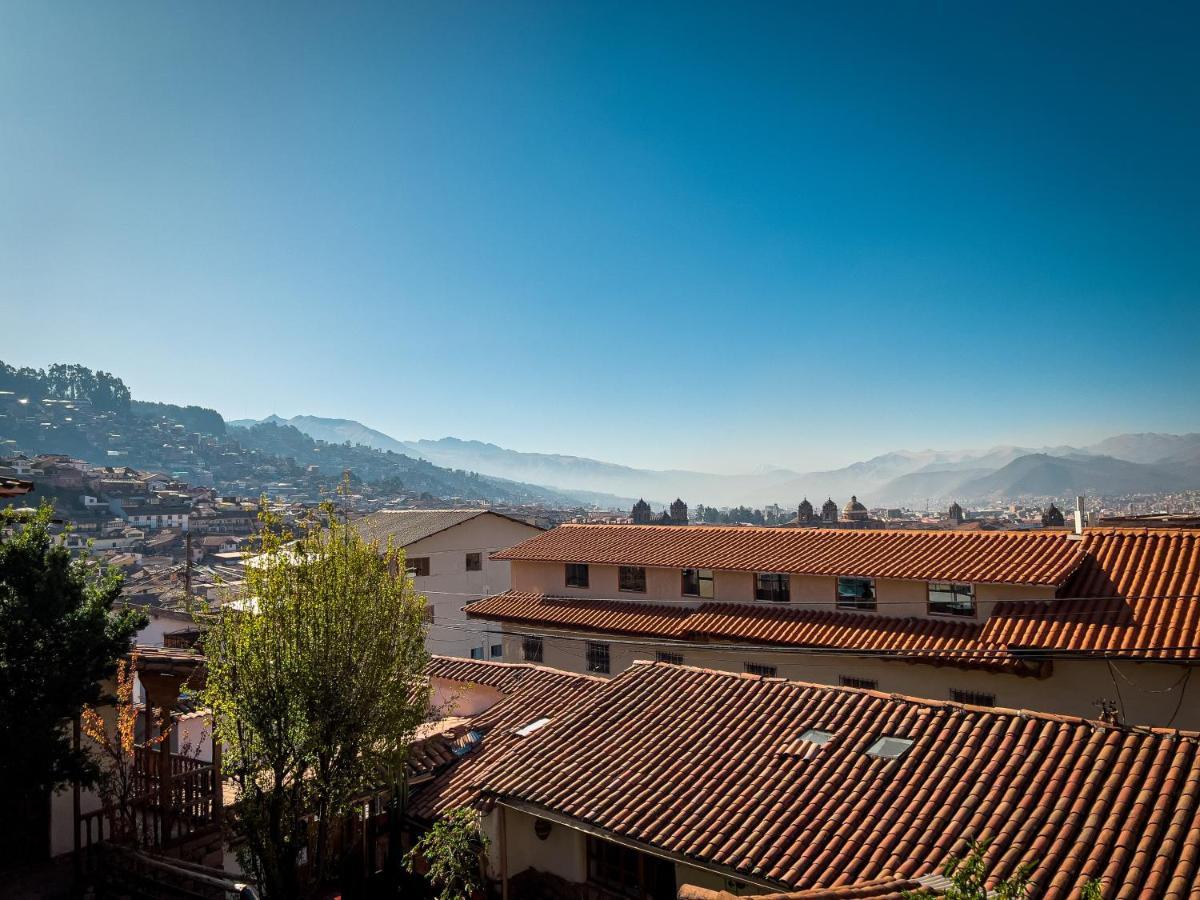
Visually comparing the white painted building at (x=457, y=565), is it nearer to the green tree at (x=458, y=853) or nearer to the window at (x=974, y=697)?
the window at (x=974, y=697)

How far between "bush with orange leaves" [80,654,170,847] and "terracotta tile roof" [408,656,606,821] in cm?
506

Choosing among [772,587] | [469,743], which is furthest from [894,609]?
[469,743]

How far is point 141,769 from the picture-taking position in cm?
1385

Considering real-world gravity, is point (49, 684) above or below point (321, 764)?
above

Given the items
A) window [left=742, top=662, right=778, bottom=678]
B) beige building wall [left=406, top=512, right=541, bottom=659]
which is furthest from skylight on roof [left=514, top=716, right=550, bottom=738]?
beige building wall [left=406, top=512, right=541, bottom=659]

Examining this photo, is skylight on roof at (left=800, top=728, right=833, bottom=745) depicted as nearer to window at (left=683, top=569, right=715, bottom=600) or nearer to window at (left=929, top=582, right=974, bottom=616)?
window at (left=929, top=582, right=974, bottom=616)

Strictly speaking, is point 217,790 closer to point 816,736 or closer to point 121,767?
point 121,767

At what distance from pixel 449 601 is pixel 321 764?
32.0 meters

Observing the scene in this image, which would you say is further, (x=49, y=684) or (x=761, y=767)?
(x=761, y=767)

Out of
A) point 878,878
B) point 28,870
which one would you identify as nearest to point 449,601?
point 28,870

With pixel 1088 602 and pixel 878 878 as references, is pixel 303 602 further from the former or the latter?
pixel 1088 602

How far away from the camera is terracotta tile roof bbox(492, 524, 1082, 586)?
70.5 ft

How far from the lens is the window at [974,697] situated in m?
18.9

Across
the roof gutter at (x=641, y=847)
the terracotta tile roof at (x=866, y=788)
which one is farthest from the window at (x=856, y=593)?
the roof gutter at (x=641, y=847)
